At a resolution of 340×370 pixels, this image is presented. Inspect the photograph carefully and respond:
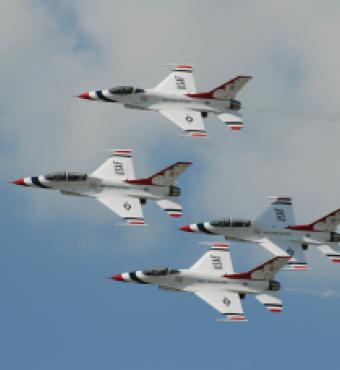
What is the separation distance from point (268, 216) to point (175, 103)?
10.9 m

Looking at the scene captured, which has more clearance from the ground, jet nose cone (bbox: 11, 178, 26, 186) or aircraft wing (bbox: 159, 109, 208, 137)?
aircraft wing (bbox: 159, 109, 208, 137)

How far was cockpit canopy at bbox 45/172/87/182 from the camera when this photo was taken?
496 feet

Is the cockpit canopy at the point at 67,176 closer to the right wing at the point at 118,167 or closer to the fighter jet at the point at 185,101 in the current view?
the right wing at the point at 118,167

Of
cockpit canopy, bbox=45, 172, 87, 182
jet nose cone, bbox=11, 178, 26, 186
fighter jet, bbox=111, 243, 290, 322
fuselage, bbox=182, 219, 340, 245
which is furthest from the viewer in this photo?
jet nose cone, bbox=11, 178, 26, 186

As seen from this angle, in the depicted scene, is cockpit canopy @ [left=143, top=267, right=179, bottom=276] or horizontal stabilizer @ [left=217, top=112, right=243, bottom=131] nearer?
cockpit canopy @ [left=143, top=267, right=179, bottom=276]

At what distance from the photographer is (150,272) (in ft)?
481

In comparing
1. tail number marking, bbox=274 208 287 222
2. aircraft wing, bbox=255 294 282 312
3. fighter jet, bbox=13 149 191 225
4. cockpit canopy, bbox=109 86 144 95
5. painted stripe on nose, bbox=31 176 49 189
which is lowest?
aircraft wing, bbox=255 294 282 312

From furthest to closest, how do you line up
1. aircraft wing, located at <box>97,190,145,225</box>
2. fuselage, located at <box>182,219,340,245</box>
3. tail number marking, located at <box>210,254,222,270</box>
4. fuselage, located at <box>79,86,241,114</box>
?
fuselage, located at <box>79,86,241,114</box>
fuselage, located at <box>182,219,340,245</box>
aircraft wing, located at <box>97,190,145,225</box>
tail number marking, located at <box>210,254,222,270</box>

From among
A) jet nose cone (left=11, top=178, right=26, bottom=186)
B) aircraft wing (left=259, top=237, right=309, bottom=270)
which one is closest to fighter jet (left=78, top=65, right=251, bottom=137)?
jet nose cone (left=11, top=178, right=26, bottom=186)

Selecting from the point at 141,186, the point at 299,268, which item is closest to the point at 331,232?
the point at 299,268

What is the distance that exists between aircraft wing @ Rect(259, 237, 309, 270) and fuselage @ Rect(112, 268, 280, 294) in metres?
4.14

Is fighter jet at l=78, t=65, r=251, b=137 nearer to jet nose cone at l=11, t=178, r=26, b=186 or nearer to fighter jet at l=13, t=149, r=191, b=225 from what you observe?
fighter jet at l=13, t=149, r=191, b=225

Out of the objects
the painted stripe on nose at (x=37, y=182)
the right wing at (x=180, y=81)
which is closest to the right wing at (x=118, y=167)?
the painted stripe on nose at (x=37, y=182)

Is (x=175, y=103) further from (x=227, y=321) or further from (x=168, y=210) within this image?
(x=227, y=321)
